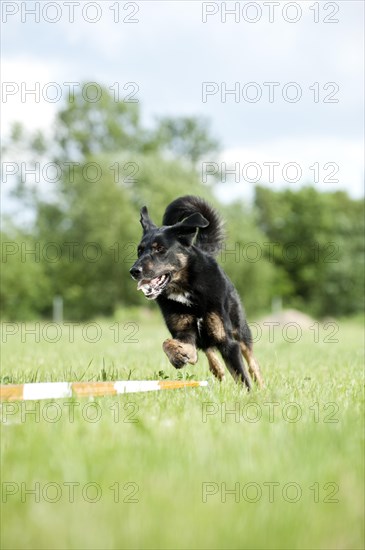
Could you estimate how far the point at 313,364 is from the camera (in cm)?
877

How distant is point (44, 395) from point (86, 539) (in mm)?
2028

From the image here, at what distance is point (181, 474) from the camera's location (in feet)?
10.1

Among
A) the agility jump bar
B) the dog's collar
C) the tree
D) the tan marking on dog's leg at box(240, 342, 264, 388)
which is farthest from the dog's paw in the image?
the tree

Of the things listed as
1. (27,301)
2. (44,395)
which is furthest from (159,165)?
(44,395)

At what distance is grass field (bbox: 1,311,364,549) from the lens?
2.60 m

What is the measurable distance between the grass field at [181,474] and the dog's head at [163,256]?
1257 mm

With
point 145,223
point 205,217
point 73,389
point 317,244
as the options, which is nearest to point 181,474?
A: point 73,389

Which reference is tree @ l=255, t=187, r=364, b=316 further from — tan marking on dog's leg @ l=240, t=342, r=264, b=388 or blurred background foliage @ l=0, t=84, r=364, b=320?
tan marking on dog's leg @ l=240, t=342, r=264, b=388

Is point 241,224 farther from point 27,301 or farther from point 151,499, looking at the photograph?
point 151,499

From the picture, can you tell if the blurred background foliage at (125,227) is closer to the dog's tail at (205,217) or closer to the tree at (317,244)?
the tree at (317,244)

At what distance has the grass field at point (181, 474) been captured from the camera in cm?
260

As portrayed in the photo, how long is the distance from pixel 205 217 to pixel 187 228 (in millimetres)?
844

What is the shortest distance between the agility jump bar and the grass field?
8 cm

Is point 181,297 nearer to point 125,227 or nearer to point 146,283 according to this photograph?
point 146,283
